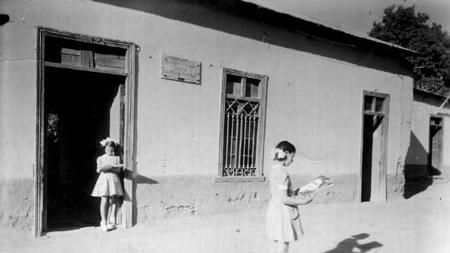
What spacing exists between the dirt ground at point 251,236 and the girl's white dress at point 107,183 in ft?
1.91

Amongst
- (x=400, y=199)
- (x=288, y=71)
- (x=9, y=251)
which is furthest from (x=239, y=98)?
(x=400, y=199)

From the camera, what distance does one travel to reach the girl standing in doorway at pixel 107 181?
21.4ft

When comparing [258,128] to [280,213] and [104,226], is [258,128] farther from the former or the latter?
[280,213]

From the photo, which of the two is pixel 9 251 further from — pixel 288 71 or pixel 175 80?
pixel 288 71

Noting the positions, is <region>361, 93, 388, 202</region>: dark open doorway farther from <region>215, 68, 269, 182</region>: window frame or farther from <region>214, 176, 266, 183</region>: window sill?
<region>214, 176, 266, 183</region>: window sill

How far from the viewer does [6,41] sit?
579cm

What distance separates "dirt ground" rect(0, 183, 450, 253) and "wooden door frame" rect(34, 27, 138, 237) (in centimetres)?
35

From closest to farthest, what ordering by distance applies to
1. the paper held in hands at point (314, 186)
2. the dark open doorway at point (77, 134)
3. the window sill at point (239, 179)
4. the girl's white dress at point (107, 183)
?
the paper held in hands at point (314, 186) → the girl's white dress at point (107, 183) → the dark open doorway at point (77, 134) → the window sill at point (239, 179)

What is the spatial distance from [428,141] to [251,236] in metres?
12.9

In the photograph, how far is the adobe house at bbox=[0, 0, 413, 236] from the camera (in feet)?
19.2

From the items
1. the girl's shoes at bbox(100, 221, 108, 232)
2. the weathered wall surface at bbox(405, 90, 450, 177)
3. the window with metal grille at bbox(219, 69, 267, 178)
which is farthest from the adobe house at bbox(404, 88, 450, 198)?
the girl's shoes at bbox(100, 221, 108, 232)

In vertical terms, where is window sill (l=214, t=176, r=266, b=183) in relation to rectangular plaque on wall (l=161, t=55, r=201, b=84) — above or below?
below

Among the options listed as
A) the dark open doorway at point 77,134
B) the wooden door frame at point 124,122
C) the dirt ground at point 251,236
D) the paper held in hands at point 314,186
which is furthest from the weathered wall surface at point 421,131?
the paper held in hands at point 314,186

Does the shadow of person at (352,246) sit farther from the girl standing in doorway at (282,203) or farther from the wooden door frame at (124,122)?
the wooden door frame at (124,122)
